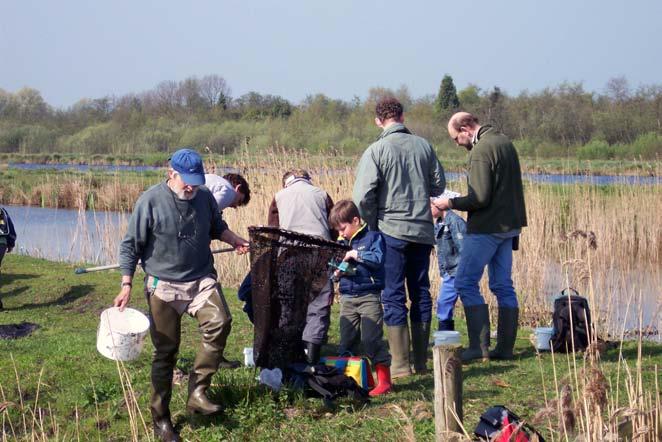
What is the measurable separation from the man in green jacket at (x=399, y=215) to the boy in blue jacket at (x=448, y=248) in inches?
45.5

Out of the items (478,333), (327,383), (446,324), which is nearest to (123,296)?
(327,383)

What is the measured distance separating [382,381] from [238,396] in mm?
1114

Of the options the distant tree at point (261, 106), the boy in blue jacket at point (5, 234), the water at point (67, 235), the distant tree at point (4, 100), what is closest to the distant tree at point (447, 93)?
the distant tree at point (261, 106)

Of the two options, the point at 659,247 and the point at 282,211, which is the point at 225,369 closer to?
the point at 282,211

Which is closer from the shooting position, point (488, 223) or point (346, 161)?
point (488, 223)

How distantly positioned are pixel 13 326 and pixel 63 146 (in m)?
46.2

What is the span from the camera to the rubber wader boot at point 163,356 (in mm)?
5703

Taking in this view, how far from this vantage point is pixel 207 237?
5.86 meters

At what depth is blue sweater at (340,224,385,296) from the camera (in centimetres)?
667

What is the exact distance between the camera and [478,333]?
25.7 feet

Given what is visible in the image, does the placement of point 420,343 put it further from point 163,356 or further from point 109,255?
point 109,255

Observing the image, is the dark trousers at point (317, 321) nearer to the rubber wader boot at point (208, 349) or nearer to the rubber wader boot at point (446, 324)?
the rubber wader boot at point (208, 349)

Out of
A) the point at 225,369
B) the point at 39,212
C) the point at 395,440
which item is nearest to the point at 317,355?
the point at 225,369

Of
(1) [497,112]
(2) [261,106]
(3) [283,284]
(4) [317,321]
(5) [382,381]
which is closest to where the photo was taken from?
(3) [283,284]
